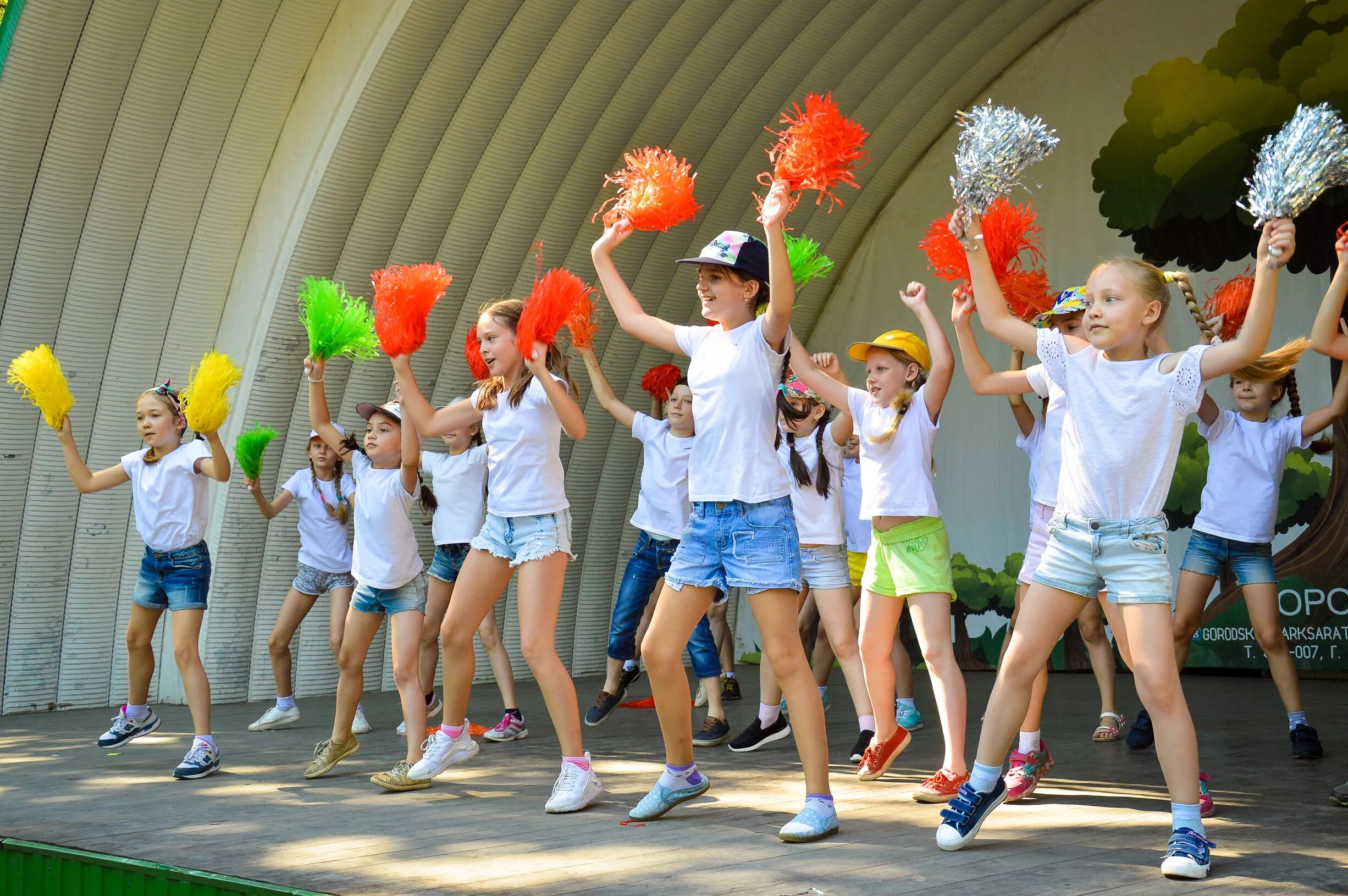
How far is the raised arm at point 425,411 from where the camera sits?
469 centimetres

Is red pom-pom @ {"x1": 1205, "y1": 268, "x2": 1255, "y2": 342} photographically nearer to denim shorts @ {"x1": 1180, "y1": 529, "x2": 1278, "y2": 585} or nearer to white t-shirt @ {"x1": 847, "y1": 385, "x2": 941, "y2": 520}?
denim shorts @ {"x1": 1180, "y1": 529, "x2": 1278, "y2": 585}

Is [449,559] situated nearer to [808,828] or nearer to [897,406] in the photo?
[897,406]

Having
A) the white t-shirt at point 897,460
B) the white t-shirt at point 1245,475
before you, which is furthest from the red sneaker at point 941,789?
the white t-shirt at point 1245,475

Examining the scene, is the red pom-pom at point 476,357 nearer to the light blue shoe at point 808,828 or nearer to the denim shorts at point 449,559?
the denim shorts at point 449,559

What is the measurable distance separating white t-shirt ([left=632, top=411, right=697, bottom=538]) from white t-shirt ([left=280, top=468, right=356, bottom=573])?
158 centimetres

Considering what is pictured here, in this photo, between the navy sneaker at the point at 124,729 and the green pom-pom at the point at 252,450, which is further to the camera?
the green pom-pom at the point at 252,450

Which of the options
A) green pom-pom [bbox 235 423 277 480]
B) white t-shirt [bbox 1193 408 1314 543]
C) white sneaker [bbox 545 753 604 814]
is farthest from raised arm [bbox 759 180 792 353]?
green pom-pom [bbox 235 423 277 480]

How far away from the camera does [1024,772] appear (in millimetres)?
4414

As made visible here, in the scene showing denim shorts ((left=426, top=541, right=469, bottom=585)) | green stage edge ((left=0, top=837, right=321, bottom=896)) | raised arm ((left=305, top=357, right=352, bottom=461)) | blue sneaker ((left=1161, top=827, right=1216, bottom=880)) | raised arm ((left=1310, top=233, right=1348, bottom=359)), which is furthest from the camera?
denim shorts ((left=426, top=541, right=469, bottom=585))

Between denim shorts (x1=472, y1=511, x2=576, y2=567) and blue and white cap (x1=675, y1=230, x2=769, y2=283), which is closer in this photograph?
blue and white cap (x1=675, y1=230, x2=769, y2=283)

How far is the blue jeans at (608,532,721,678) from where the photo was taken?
6.43 meters

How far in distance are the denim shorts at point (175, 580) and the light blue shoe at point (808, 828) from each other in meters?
2.94

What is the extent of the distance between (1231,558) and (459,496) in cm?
338

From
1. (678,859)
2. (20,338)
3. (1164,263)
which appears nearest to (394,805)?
(678,859)
